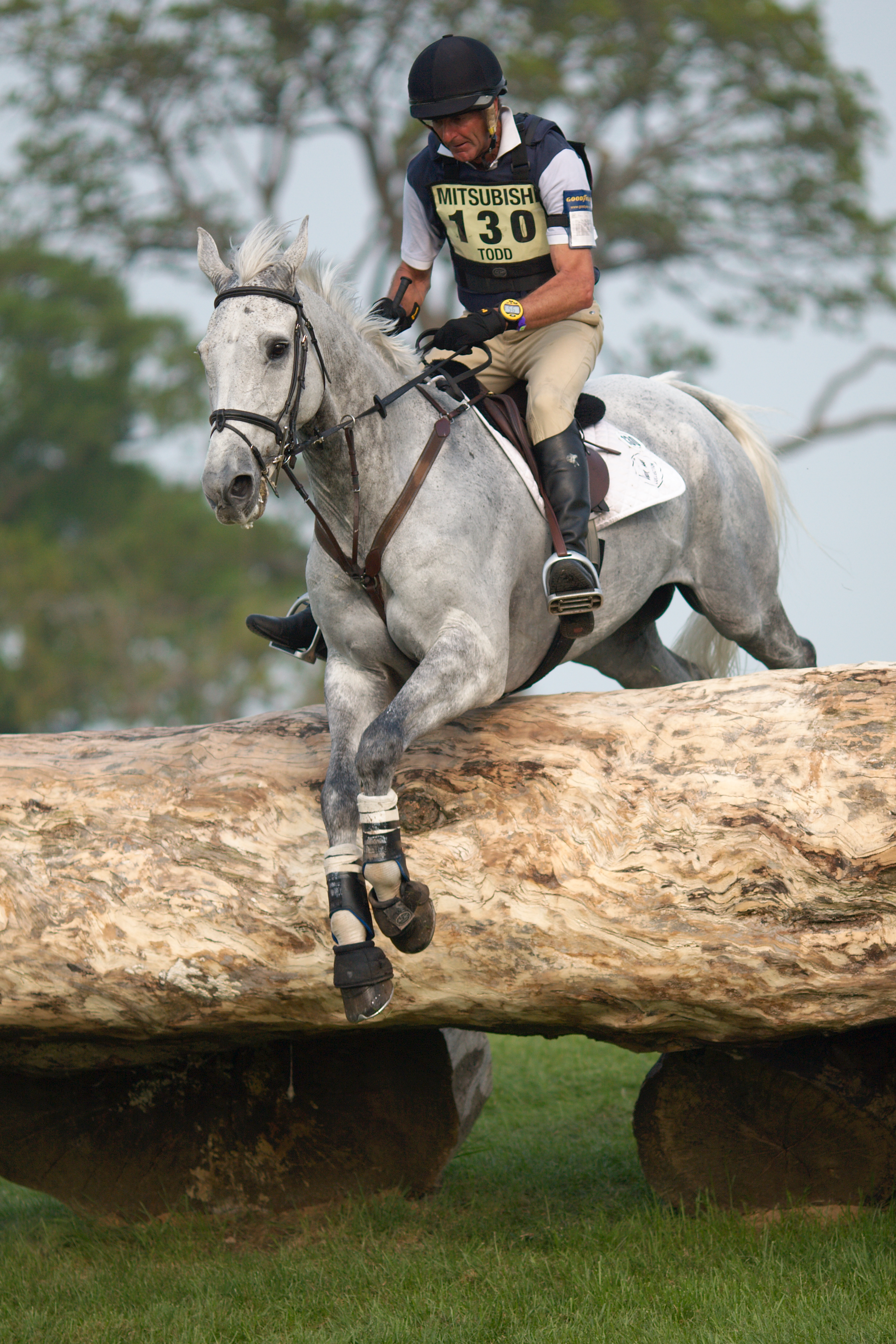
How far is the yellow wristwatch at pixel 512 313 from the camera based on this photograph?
4898mm

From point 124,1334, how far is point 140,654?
19.0 metres

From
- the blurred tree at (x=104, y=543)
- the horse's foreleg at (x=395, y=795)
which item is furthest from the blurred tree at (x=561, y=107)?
the horse's foreleg at (x=395, y=795)

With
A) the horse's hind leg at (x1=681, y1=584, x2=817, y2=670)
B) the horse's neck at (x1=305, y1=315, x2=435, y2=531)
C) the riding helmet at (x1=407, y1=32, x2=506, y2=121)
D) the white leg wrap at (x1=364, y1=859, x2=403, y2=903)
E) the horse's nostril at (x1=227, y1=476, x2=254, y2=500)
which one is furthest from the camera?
the horse's hind leg at (x1=681, y1=584, x2=817, y2=670)

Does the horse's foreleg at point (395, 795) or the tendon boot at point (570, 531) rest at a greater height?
the tendon boot at point (570, 531)

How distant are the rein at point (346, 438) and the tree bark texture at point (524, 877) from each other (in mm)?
759

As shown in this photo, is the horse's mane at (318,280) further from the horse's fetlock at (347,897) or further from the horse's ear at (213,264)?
the horse's fetlock at (347,897)

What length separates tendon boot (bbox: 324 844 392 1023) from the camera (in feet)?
13.3

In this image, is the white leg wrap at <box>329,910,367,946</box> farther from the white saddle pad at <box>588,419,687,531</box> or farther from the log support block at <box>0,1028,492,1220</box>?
the white saddle pad at <box>588,419,687,531</box>

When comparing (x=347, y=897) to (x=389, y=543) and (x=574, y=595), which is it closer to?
(x=389, y=543)

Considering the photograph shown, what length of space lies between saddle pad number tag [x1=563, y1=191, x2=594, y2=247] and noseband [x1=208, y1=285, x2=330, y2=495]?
1.26m

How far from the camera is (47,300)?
25.1 m

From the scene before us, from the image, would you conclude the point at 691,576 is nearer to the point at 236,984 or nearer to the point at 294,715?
the point at 294,715

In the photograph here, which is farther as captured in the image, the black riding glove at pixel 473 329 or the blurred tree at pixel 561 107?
the blurred tree at pixel 561 107

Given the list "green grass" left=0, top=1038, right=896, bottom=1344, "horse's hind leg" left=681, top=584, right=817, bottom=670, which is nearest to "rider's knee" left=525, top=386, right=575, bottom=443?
"horse's hind leg" left=681, top=584, right=817, bottom=670
